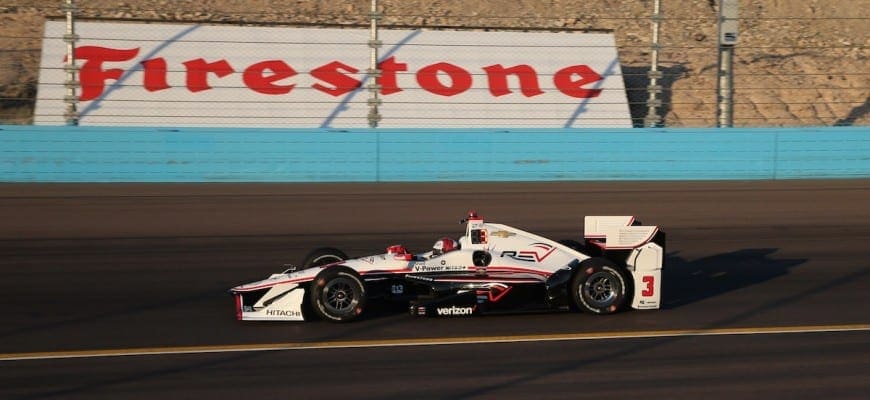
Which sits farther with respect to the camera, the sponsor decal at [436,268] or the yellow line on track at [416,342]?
the sponsor decal at [436,268]

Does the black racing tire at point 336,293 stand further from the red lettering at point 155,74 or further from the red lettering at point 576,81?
the red lettering at point 576,81

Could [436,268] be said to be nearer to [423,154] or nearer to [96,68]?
[423,154]

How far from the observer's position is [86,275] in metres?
9.38

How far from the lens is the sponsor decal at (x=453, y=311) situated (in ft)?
25.2

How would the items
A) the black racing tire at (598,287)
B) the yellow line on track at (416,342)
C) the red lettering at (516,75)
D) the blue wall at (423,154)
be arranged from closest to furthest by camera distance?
1. the yellow line on track at (416,342)
2. the black racing tire at (598,287)
3. the blue wall at (423,154)
4. the red lettering at (516,75)

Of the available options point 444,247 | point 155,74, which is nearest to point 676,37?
point 155,74

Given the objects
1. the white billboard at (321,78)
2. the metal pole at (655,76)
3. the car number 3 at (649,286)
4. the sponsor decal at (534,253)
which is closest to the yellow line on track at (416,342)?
the car number 3 at (649,286)

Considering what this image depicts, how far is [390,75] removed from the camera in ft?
54.1

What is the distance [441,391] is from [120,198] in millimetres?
8114

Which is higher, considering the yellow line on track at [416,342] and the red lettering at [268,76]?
the red lettering at [268,76]

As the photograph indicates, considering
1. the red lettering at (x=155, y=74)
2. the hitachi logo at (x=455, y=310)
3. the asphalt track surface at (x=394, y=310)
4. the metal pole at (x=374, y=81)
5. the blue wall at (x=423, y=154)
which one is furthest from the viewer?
the red lettering at (x=155, y=74)

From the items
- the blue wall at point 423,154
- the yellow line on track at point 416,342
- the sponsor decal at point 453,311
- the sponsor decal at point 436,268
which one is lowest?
the yellow line on track at point 416,342

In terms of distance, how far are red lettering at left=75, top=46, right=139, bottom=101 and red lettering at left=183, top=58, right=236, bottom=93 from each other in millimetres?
856

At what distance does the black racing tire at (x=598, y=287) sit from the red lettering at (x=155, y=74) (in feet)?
31.1
